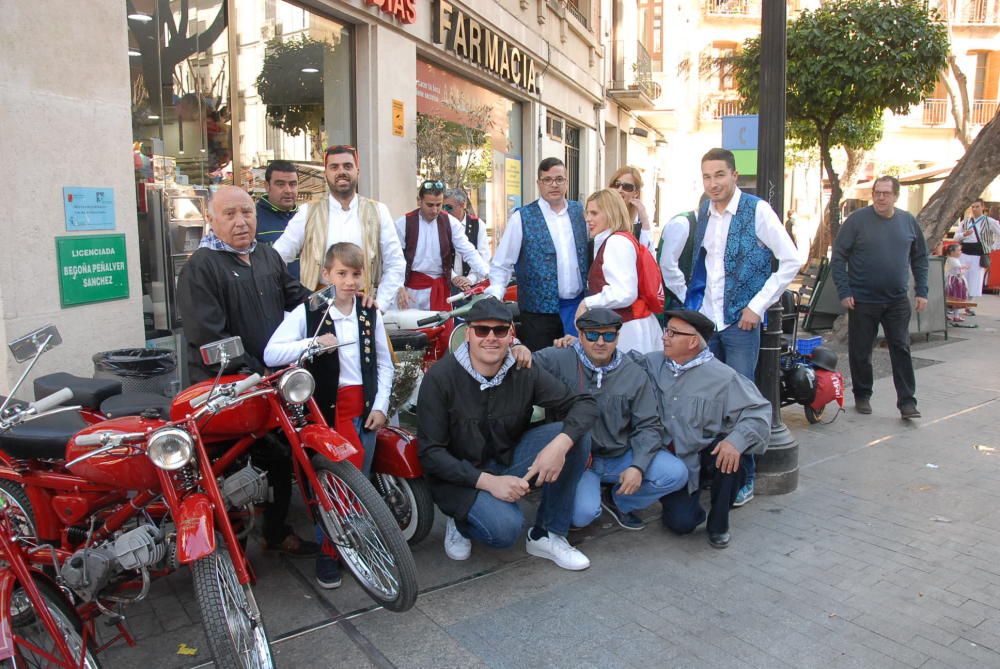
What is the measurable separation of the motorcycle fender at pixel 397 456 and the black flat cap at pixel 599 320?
102 cm

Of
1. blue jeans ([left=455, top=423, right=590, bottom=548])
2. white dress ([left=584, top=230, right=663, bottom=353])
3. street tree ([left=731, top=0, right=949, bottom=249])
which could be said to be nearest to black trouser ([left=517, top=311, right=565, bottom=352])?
white dress ([left=584, top=230, right=663, bottom=353])

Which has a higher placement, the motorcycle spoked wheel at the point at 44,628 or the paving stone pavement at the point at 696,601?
the motorcycle spoked wheel at the point at 44,628

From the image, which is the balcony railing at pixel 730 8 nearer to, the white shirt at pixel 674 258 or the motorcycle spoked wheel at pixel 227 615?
the white shirt at pixel 674 258

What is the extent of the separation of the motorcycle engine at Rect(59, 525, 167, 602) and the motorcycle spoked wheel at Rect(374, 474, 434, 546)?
1247 mm

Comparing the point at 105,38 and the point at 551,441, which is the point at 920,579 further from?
the point at 105,38

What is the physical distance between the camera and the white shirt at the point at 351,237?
186 inches

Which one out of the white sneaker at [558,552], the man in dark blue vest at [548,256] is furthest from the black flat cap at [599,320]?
the white sneaker at [558,552]

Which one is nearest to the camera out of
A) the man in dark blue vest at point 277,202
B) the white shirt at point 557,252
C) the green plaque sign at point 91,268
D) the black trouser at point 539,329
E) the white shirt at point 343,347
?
the white shirt at point 343,347

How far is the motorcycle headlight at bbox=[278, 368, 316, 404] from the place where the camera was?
2961 millimetres

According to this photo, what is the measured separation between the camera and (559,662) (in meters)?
2.98

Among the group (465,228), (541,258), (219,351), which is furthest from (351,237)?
(465,228)

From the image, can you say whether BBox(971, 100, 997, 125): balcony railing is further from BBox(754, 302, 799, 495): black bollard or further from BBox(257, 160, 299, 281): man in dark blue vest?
BBox(257, 160, 299, 281): man in dark blue vest

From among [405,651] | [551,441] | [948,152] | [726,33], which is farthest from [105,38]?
[948,152]

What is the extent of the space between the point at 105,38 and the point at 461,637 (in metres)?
4.13
